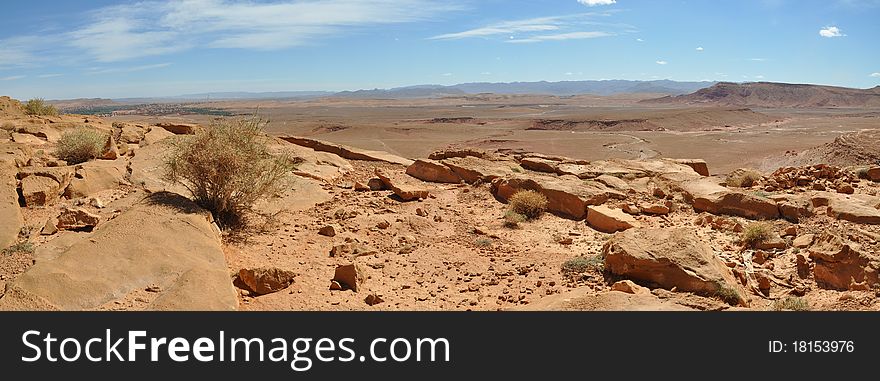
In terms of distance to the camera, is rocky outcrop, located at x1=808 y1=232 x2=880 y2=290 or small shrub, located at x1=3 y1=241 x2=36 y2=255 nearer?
small shrub, located at x1=3 y1=241 x2=36 y2=255

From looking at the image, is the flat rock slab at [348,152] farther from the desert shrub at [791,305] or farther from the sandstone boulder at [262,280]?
the desert shrub at [791,305]

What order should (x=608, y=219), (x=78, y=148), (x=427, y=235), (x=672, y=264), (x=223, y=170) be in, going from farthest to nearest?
(x=78, y=148) < (x=608, y=219) < (x=427, y=235) < (x=223, y=170) < (x=672, y=264)

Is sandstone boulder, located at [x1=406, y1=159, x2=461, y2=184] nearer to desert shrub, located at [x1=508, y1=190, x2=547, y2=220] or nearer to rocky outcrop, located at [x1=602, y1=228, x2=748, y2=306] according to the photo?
desert shrub, located at [x1=508, y1=190, x2=547, y2=220]

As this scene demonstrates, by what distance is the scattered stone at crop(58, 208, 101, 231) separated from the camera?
22.9 ft

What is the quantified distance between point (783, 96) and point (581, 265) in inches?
5539

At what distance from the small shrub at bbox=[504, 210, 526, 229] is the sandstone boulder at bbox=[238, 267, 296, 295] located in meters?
4.96

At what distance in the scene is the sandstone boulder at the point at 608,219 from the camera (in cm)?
959

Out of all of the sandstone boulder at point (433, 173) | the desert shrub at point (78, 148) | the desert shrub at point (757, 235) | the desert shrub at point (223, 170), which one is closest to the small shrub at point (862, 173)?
the desert shrub at point (757, 235)

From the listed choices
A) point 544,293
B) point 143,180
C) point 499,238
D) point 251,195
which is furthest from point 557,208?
point 143,180

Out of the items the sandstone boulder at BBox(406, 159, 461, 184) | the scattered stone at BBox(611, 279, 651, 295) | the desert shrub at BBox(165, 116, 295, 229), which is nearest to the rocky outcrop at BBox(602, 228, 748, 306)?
the scattered stone at BBox(611, 279, 651, 295)

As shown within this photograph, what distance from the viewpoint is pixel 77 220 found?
23.1 ft

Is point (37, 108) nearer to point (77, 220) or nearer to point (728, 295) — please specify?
point (77, 220)

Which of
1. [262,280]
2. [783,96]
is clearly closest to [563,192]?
[262,280]

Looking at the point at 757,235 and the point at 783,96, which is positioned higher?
the point at 783,96
